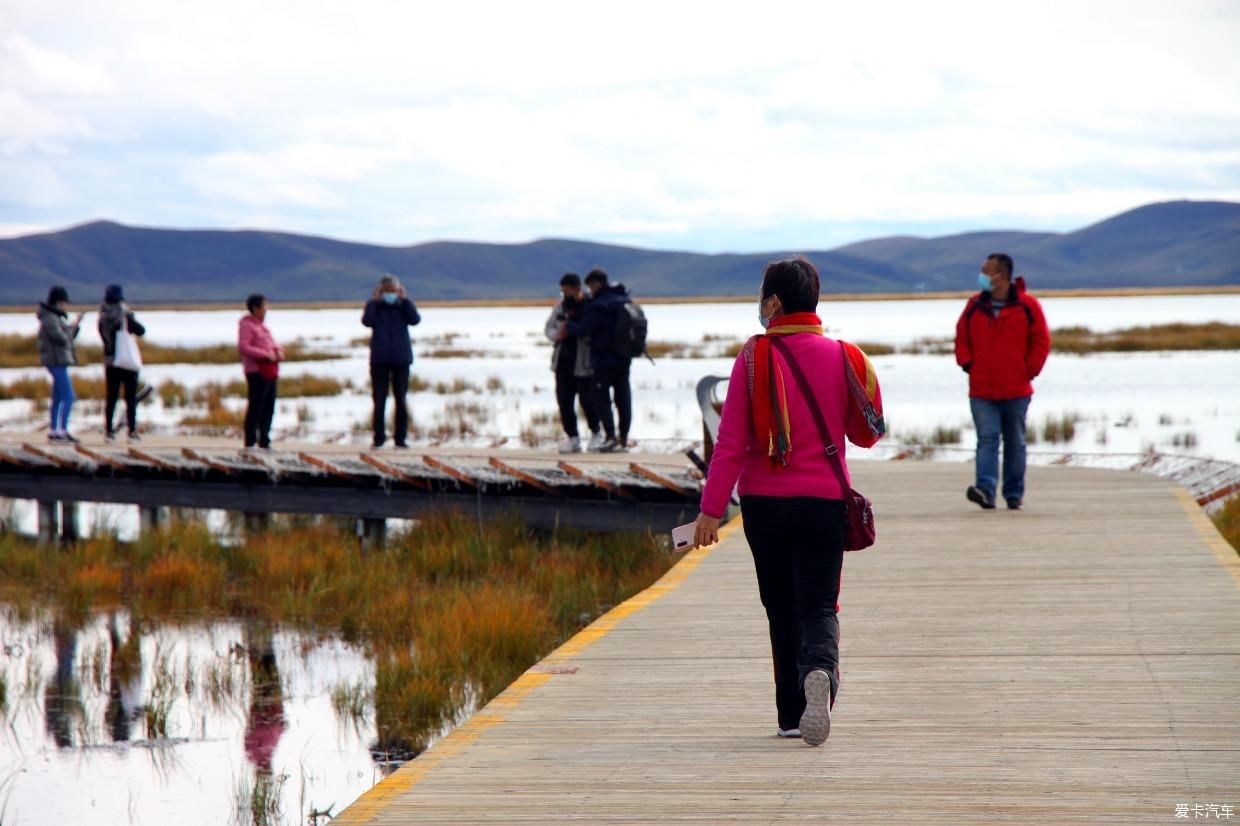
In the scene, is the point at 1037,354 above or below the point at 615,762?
above

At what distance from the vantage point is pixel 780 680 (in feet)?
16.3

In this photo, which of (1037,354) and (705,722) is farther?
(1037,354)

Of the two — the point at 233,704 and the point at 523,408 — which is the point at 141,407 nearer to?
the point at 523,408

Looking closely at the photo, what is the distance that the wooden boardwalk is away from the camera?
A: 431 centimetres

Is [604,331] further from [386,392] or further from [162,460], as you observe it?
[162,460]

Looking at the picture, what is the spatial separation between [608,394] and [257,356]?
11.3 ft

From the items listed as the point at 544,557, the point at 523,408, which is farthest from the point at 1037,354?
the point at 523,408

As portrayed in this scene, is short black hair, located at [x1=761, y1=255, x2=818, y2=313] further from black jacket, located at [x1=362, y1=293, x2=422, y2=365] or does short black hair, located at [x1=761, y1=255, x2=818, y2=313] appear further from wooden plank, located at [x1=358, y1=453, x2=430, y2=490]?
black jacket, located at [x1=362, y1=293, x2=422, y2=365]

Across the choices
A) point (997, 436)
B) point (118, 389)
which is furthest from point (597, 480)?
point (118, 389)

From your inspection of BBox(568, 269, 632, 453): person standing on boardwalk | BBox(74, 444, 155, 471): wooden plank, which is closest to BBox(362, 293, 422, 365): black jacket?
BBox(568, 269, 632, 453): person standing on boardwalk

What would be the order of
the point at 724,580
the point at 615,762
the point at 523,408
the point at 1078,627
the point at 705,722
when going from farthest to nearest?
the point at 523,408, the point at 724,580, the point at 1078,627, the point at 705,722, the point at 615,762

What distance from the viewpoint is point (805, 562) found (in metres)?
4.79

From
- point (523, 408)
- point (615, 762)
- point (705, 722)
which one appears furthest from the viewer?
point (523, 408)

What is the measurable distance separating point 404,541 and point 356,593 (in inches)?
70.8
